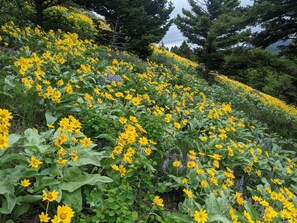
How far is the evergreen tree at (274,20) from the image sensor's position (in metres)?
9.62

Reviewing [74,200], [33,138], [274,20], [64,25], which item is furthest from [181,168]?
[64,25]

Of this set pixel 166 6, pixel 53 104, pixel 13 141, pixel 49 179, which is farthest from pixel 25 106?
pixel 166 6

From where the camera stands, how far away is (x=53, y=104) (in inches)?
148

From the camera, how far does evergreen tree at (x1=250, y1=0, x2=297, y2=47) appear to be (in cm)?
962

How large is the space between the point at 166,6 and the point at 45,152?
21.4m

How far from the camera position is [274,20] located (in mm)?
10422

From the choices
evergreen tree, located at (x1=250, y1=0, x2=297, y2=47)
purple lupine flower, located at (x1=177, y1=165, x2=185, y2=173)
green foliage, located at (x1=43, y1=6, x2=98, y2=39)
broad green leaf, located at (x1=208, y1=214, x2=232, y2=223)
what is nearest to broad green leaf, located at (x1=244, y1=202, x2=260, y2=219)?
broad green leaf, located at (x1=208, y1=214, x2=232, y2=223)

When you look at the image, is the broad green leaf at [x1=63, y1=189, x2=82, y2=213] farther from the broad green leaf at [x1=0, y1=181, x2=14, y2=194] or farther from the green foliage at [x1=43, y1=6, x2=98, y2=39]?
the green foliage at [x1=43, y1=6, x2=98, y2=39]

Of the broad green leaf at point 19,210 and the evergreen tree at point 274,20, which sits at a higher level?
the evergreen tree at point 274,20

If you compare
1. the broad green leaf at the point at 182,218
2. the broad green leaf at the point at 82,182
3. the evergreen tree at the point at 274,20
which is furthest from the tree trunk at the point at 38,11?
the broad green leaf at the point at 182,218

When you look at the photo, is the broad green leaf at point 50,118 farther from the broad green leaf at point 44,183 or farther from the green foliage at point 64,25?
the green foliage at point 64,25

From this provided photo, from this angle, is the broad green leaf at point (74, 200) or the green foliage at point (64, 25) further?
the green foliage at point (64, 25)

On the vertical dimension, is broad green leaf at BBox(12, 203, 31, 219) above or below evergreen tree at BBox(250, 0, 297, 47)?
below

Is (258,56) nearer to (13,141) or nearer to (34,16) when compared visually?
(34,16)
